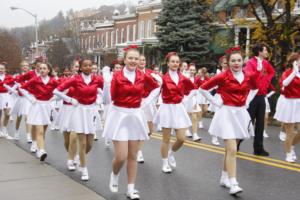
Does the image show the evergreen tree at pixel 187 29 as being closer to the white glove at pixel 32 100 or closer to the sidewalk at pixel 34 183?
the white glove at pixel 32 100

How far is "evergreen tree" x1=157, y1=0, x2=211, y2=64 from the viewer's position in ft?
115

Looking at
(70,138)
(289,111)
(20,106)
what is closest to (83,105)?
(70,138)

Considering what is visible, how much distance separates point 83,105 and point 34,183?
1530 millimetres

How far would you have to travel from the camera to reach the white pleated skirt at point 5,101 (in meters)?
13.3

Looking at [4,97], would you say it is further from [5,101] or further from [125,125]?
[125,125]

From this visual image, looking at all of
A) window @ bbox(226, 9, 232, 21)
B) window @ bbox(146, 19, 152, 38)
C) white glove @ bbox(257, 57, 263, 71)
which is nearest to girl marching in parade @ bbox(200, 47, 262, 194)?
white glove @ bbox(257, 57, 263, 71)

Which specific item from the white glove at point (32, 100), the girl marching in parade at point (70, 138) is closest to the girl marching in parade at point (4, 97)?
the white glove at point (32, 100)

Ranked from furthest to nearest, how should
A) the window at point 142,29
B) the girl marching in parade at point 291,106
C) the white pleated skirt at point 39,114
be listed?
the window at point 142,29 → the white pleated skirt at point 39,114 → the girl marching in parade at point 291,106

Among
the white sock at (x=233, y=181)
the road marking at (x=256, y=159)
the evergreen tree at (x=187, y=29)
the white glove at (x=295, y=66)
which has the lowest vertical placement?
the road marking at (x=256, y=159)

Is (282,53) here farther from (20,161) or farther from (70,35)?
(70,35)

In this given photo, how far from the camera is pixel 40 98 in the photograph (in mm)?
9734

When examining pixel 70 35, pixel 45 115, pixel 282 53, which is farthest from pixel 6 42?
pixel 45 115

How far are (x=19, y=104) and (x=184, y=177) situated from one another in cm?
625

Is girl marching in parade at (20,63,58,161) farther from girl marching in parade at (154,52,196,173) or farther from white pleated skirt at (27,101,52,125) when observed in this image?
girl marching in parade at (154,52,196,173)
